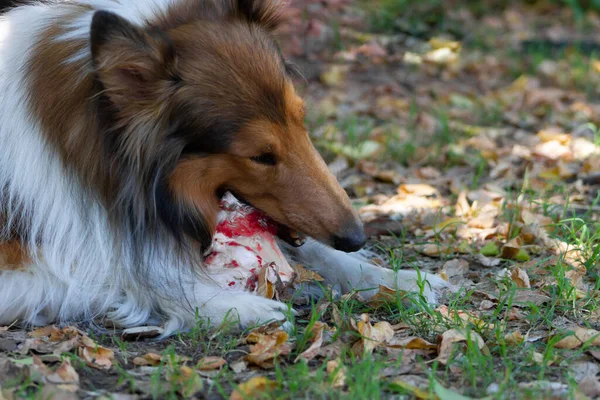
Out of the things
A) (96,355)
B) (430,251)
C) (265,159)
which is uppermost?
(265,159)

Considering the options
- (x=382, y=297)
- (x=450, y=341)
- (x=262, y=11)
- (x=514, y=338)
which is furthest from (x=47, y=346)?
(x=514, y=338)

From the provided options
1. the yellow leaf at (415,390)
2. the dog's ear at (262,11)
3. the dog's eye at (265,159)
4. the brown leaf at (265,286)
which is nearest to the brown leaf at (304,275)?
the brown leaf at (265,286)

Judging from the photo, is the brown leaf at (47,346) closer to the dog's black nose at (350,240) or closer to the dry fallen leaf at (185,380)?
the dry fallen leaf at (185,380)

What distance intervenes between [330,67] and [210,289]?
15.9ft

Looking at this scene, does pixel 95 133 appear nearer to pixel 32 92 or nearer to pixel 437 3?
pixel 32 92

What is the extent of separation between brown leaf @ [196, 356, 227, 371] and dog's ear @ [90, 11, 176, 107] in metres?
1.00

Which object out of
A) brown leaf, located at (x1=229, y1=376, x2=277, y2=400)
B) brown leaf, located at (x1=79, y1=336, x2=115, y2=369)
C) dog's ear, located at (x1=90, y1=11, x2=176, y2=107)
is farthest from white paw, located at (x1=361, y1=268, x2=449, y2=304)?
dog's ear, located at (x1=90, y1=11, x2=176, y2=107)

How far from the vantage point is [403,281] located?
354 centimetres

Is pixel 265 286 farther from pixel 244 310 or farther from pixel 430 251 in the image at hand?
pixel 430 251

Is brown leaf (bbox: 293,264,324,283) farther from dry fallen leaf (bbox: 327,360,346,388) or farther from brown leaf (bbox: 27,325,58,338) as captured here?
brown leaf (bbox: 27,325,58,338)

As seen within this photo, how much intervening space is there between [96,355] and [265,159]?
39.4 inches

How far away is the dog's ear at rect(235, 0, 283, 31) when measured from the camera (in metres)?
3.33

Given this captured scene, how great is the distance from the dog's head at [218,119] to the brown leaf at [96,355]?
57 centimetres

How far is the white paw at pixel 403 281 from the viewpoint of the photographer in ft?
11.4
